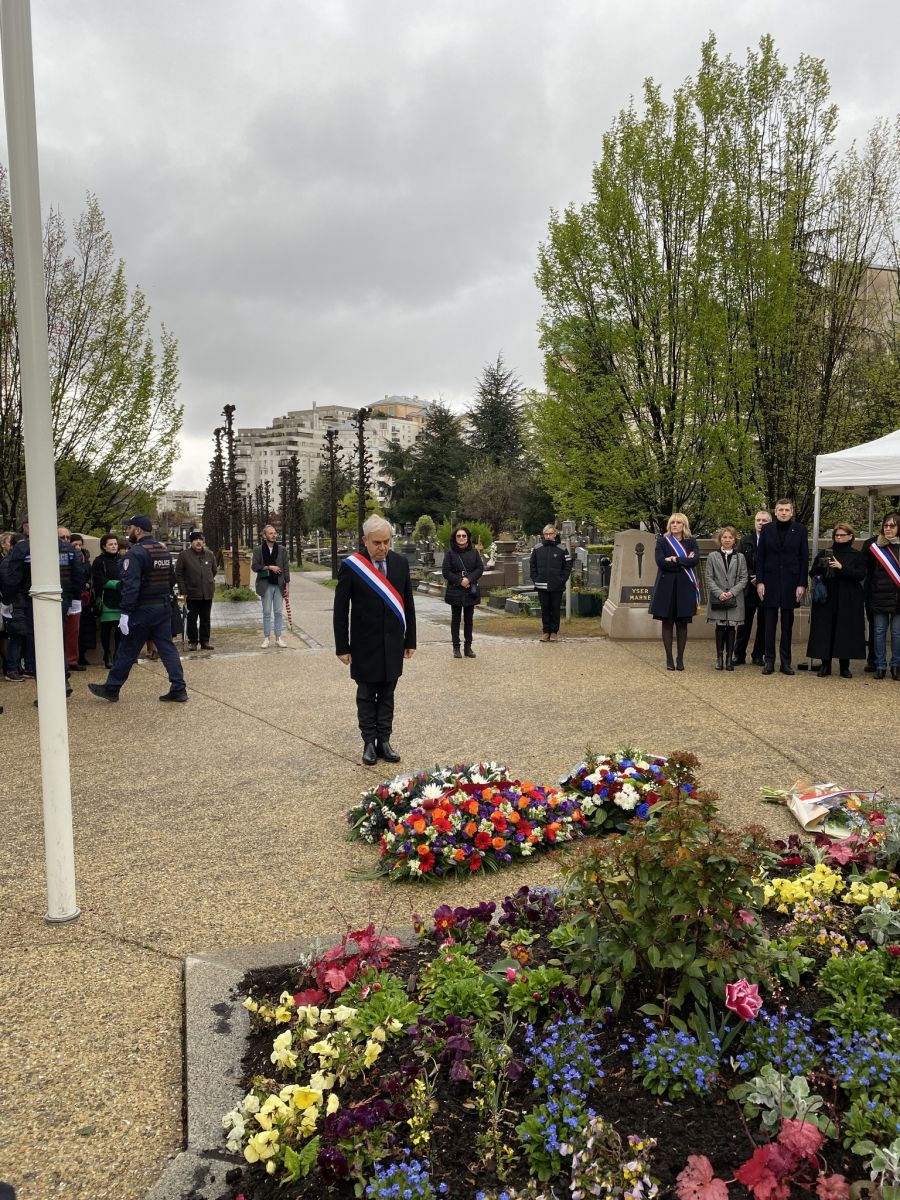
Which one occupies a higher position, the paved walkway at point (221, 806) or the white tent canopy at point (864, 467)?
Answer: the white tent canopy at point (864, 467)

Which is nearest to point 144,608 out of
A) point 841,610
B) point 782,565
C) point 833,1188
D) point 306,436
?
point 782,565

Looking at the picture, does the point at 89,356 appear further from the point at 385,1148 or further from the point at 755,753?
the point at 385,1148

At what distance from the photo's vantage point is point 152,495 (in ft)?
58.6

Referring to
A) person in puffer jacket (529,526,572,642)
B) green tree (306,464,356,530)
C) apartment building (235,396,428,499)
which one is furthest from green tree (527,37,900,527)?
apartment building (235,396,428,499)

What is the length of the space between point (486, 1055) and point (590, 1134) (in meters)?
0.42

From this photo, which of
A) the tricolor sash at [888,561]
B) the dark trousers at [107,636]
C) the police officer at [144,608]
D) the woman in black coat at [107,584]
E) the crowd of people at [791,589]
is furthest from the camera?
the dark trousers at [107,636]

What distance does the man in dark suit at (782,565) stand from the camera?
10.5 meters

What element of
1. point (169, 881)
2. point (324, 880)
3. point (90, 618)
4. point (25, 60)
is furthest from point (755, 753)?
point (90, 618)

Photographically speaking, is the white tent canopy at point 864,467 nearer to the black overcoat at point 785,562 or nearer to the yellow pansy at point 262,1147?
the black overcoat at point 785,562

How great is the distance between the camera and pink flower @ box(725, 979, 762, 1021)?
8.18 ft

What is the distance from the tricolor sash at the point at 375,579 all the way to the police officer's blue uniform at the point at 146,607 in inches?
143

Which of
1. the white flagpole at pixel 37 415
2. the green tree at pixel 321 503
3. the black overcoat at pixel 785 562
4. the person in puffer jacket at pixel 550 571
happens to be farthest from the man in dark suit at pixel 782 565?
the green tree at pixel 321 503

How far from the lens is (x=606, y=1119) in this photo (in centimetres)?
234

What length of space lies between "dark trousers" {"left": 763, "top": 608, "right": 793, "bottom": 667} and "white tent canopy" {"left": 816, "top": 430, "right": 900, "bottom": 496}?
174 centimetres
